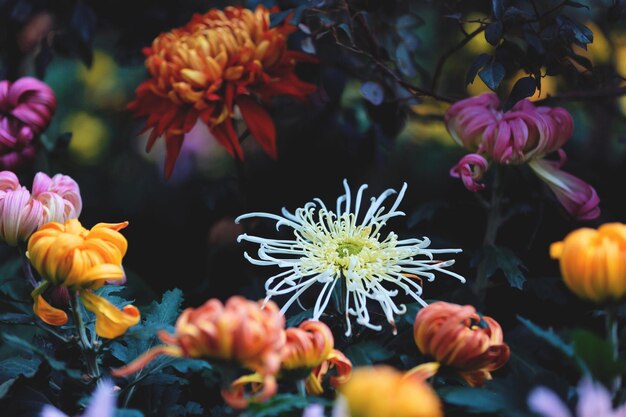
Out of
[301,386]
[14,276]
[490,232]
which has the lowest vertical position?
[14,276]

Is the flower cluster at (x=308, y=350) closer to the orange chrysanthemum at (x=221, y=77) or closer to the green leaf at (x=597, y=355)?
the green leaf at (x=597, y=355)

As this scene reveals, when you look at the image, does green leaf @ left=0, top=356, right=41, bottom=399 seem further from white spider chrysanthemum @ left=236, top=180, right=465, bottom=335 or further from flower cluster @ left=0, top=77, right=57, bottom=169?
flower cluster @ left=0, top=77, right=57, bottom=169

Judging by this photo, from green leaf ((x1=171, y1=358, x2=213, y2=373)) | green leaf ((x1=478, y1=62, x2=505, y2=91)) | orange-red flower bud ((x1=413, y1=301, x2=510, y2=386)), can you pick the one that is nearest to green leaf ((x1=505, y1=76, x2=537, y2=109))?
green leaf ((x1=478, y1=62, x2=505, y2=91))

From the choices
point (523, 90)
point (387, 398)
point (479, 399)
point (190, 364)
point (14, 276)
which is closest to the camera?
point (387, 398)

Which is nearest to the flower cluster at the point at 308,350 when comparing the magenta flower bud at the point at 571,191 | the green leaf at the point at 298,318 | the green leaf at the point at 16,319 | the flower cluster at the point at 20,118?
the green leaf at the point at 298,318

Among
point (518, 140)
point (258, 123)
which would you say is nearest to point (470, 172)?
point (518, 140)

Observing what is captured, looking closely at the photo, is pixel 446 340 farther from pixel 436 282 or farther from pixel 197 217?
pixel 197 217

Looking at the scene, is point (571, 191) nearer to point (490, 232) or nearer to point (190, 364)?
point (490, 232)

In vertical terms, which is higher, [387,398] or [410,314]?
[387,398]
